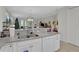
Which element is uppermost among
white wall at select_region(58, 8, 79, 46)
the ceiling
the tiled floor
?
the ceiling

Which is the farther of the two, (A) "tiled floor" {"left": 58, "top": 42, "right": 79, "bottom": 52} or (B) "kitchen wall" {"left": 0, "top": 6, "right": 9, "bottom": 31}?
(A) "tiled floor" {"left": 58, "top": 42, "right": 79, "bottom": 52}

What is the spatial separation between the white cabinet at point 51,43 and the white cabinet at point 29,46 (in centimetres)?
10

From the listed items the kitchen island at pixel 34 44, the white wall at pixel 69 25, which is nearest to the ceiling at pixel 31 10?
the white wall at pixel 69 25

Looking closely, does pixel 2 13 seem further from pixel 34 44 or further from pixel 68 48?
pixel 68 48

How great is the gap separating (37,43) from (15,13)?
1.80 feet

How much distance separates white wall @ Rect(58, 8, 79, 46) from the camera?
65.2 inches

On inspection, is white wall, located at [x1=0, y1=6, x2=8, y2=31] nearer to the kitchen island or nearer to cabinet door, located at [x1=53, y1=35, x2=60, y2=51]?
the kitchen island

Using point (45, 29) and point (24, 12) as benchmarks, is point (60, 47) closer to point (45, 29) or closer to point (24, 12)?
point (45, 29)

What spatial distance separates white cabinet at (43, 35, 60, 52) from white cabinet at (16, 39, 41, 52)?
0.32 feet

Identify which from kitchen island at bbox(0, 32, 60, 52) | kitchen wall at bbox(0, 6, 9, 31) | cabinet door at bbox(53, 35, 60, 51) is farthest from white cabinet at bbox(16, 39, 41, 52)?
kitchen wall at bbox(0, 6, 9, 31)

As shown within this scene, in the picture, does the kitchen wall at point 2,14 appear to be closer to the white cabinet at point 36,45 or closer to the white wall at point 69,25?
the white cabinet at point 36,45

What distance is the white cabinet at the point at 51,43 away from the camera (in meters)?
1.69

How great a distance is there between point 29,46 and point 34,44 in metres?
0.09
